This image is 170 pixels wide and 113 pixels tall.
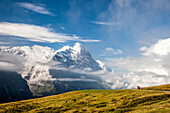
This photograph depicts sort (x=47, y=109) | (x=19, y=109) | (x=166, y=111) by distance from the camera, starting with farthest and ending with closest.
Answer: (x=19, y=109)
(x=47, y=109)
(x=166, y=111)

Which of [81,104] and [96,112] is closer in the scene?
[96,112]

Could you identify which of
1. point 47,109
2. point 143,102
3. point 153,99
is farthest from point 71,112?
point 153,99

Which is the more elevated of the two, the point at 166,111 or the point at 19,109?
the point at 166,111

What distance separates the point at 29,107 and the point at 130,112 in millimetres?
45732

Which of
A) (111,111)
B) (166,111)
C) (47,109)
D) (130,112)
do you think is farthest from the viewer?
(47,109)

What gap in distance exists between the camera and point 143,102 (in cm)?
5256

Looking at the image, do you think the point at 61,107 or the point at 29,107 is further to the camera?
the point at 29,107

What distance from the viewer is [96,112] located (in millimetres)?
50062

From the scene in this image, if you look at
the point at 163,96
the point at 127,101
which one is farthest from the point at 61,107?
the point at 163,96

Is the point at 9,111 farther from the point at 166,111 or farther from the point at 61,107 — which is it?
the point at 166,111

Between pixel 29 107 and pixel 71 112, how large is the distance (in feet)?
81.1

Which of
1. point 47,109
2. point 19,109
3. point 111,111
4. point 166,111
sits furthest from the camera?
point 19,109

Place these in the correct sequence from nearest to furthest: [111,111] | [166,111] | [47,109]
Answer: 1. [166,111]
2. [111,111]
3. [47,109]

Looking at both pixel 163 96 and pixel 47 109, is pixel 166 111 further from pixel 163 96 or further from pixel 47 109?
pixel 47 109
